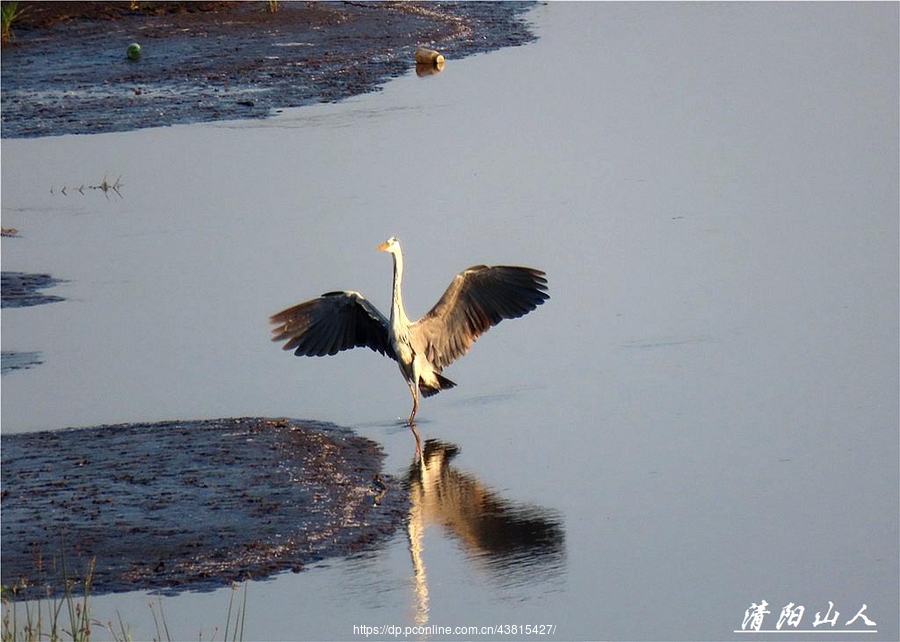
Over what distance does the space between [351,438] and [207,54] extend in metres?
11.5

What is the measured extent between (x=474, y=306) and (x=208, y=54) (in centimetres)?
1090

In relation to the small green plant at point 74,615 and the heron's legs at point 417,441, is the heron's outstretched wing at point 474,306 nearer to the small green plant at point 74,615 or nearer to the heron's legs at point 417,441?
the heron's legs at point 417,441

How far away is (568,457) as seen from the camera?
325 inches

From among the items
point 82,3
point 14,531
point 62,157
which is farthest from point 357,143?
point 14,531

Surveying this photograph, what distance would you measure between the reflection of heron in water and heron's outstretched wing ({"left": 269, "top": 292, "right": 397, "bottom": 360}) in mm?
1386

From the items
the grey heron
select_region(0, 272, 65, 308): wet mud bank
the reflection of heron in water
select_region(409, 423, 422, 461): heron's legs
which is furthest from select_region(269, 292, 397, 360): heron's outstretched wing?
select_region(0, 272, 65, 308): wet mud bank

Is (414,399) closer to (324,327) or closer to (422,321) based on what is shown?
(422,321)

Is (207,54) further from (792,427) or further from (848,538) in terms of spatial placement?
(848,538)

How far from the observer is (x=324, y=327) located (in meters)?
9.58

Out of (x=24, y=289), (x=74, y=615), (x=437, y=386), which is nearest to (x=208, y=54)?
(x=24, y=289)

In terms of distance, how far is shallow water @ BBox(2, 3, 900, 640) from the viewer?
22.6 feet

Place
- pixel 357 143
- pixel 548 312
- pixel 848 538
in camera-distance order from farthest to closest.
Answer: pixel 357 143 → pixel 548 312 → pixel 848 538

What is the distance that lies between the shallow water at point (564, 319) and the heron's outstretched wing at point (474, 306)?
33cm

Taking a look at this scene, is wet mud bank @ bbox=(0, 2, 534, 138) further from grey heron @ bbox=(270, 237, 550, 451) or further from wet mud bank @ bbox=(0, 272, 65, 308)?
grey heron @ bbox=(270, 237, 550, 451)
